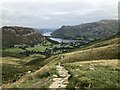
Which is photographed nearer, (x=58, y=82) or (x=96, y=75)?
(x=58, y=82)

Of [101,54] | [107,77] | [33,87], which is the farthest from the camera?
[101,54]

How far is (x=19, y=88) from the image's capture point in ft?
99.2

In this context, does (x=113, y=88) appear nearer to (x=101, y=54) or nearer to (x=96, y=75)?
(x=96, y=75)

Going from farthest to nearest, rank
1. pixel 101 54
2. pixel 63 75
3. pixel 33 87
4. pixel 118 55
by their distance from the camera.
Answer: pixel 101 54
pixel 118 55
pixel 63 75
pixel 33 87

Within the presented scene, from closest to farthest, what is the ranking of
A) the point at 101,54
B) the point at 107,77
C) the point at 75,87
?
the point at 75,87, the point at 107,77, the point at 101,54

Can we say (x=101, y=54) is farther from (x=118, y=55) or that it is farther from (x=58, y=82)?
(x=58, y=82)

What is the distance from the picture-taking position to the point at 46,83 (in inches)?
1162

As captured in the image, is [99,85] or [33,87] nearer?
[99,85]

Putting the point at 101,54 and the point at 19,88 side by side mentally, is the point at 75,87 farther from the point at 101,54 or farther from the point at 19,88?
the point at 101,54

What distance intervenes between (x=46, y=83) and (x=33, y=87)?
4.69ft

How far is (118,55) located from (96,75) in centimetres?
4164

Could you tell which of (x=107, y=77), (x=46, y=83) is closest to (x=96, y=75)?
(x=107, y=77)

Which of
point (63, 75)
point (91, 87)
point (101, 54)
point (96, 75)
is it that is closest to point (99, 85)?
point (91, 87)

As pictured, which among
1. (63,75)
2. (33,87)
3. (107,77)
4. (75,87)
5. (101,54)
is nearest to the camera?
(75,87)
